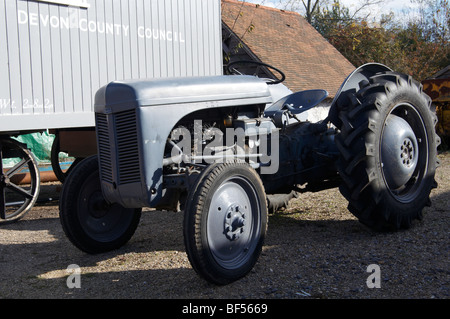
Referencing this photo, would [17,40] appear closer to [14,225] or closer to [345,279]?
[14,225]

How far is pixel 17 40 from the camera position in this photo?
5684 millimetres

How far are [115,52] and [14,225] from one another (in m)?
2.65

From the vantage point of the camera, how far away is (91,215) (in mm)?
4223

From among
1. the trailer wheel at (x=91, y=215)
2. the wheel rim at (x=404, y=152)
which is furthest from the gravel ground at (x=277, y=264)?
the wheel rim at (x=404, y=152)

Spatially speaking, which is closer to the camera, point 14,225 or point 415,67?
point 14,225

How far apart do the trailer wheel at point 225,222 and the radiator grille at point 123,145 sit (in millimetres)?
578

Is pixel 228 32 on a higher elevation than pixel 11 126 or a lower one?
higher

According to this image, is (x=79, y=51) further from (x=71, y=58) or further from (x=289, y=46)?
(x=289, y=46)

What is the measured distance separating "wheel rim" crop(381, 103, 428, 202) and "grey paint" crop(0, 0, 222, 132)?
3569 millimetres

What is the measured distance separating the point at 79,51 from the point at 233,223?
3991mm

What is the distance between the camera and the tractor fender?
4.48 meters

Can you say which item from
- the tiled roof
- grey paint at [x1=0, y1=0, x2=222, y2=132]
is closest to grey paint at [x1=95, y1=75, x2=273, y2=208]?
grey paint at [x1=0, y1=0, x2=222, y2=132]

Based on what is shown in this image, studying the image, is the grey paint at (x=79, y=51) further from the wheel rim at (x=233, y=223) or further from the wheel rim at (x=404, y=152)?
→ the wheel rim at (x=404, y=152)
